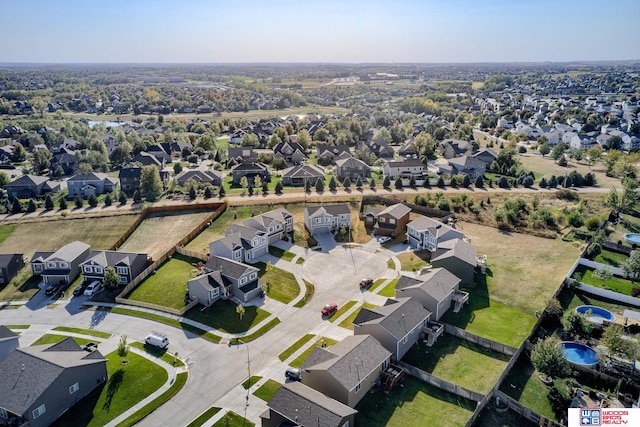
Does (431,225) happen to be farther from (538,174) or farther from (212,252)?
(538,174)

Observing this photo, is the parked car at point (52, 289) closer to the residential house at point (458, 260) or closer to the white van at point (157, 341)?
the white van at point (157, 341)

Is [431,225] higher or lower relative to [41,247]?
higher

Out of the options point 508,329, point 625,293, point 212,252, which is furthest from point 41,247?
point 625,293

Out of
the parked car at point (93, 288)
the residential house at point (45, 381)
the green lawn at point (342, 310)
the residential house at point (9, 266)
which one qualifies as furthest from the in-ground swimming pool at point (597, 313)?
the residential house at point (9, 266)

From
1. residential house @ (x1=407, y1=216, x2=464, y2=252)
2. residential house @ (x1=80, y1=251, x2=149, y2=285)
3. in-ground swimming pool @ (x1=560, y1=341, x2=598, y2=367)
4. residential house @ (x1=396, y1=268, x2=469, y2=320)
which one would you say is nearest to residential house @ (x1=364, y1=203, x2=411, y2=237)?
residential house @ (x1=407, y1=216, x2=464, y2=252)

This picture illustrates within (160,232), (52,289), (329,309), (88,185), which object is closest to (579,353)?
(329,309)

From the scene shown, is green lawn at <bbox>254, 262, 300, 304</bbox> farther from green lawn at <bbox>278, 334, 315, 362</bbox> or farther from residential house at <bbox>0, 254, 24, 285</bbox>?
residential house at <bbox>0, 254, 24, 285</bbox>
